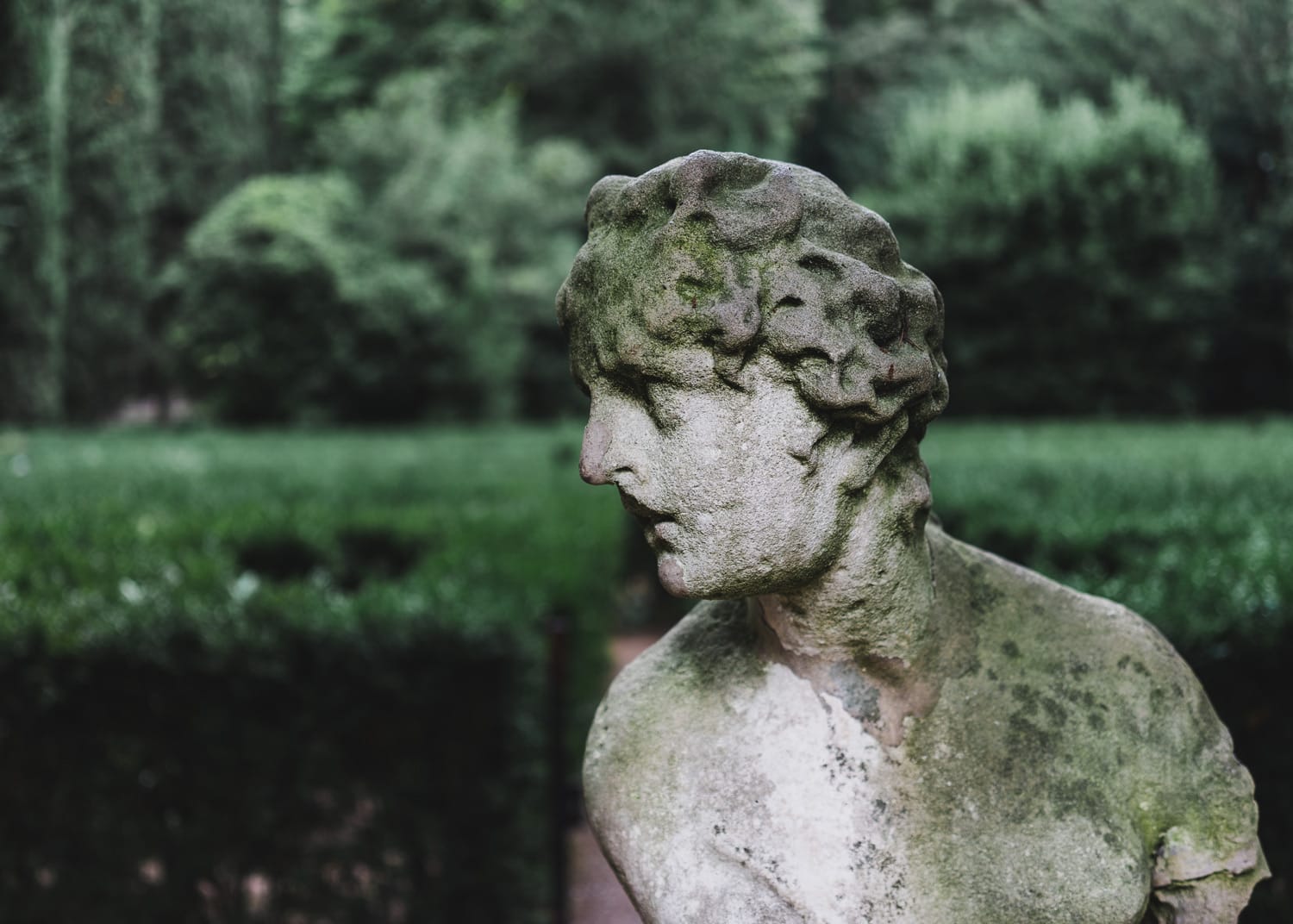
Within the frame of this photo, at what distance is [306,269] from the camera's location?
1822 cm

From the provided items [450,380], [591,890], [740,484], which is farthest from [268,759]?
[450,380]

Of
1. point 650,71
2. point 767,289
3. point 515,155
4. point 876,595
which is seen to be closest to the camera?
point 767,289

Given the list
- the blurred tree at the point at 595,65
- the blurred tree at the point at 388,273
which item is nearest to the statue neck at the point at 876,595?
the blurred tree at the point at 388,273

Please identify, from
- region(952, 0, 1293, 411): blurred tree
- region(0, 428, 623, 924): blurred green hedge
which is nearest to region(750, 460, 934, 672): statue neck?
region(0, 428, 623, 924): blurred green hedge

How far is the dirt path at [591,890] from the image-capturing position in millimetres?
4645

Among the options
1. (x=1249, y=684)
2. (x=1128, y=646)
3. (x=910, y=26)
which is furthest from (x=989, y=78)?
(x=1128, y=646)

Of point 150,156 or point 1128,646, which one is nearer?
point 1128,646

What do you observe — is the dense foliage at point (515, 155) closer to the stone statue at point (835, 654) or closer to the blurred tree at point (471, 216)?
the blurred tree at point (471, 216)

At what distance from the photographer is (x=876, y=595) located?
143 cm

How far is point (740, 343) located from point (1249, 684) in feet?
7.97

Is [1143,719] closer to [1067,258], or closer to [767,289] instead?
[767,289]

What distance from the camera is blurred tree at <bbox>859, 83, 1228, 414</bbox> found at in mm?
18422

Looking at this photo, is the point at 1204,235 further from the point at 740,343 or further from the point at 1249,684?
the point at 740,343

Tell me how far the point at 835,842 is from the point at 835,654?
236mm
